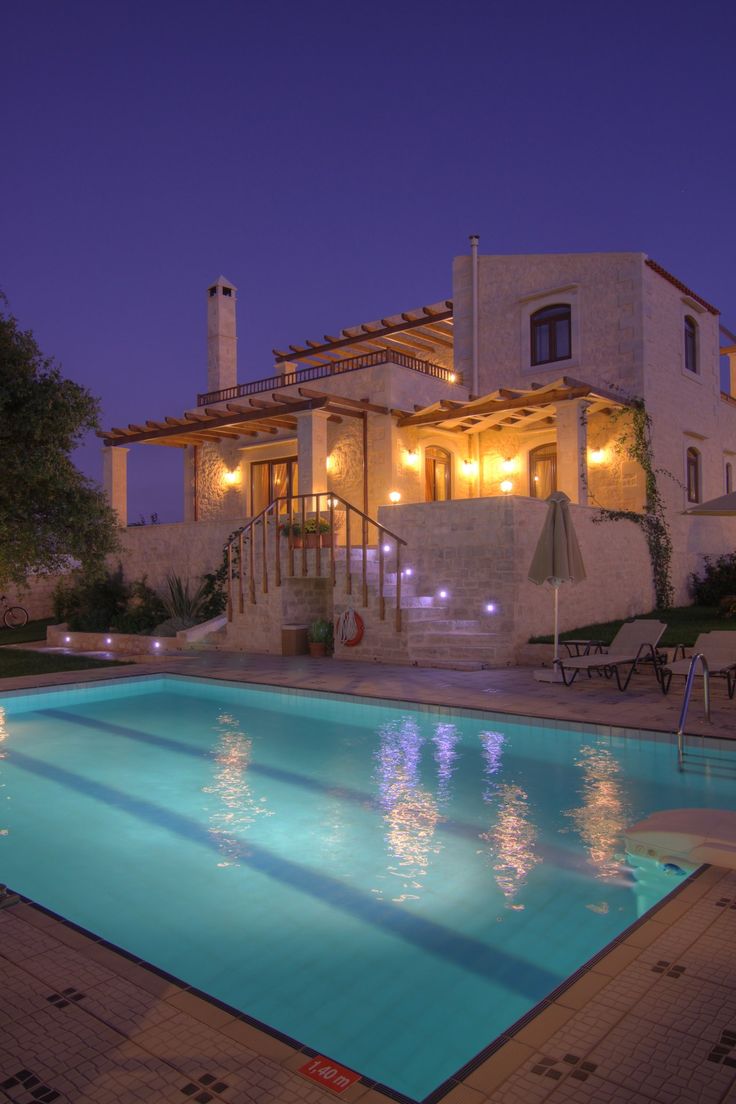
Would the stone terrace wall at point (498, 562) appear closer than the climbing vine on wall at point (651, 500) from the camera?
Yes

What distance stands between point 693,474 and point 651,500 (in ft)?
10.6

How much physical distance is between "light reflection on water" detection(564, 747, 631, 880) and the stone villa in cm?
497

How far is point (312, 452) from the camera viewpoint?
16.5m

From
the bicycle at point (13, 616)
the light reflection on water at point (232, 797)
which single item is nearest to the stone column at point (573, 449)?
the light reflection on water at point (232, 797)

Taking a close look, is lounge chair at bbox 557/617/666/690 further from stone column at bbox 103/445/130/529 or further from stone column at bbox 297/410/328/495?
stone column at bbox 103/445/130/529

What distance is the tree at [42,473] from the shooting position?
911cm

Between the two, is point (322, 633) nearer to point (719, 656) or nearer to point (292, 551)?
point (292, 551)

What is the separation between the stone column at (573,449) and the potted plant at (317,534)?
4.65 metres

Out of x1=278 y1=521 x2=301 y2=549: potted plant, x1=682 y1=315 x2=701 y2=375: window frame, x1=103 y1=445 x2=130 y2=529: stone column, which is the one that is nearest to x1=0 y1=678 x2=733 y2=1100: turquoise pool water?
x1=278 y1=521 x2=301 y2=549: potted plant

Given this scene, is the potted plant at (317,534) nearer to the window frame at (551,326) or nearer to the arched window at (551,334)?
the window frame at (551,326)

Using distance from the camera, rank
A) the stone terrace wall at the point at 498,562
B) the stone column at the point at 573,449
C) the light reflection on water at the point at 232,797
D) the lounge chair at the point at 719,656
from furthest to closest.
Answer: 1. the stone column at the point at 573,449
2. the stone terrace wall at the point at 498,562
3. the lounge chair at the point at 719,656
4. the light reflection on water at the point at 232,797

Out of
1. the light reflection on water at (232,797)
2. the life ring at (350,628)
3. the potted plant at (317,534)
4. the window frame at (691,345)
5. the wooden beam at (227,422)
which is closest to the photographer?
the light reflection on water at (232,797)

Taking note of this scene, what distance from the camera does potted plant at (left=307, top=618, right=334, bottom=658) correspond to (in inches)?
541


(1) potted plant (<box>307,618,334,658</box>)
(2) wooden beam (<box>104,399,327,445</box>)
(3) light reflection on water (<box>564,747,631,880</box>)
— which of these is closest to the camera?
(3) light reflection on water (<box>564,747,631,880</box>)
